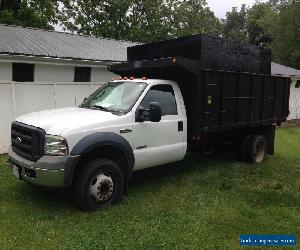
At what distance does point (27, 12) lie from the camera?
26.7 metres

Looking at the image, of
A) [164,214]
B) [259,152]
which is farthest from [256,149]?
[164,214]

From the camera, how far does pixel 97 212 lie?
19.5ft

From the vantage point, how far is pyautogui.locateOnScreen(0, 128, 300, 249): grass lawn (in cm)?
504

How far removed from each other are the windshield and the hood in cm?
32

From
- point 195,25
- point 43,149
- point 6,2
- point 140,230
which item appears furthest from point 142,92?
point 195,25

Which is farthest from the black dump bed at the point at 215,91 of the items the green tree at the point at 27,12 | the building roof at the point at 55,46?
the green tree at the point at 27,12

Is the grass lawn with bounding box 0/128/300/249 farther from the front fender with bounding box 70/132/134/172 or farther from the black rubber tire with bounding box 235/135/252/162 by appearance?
the black rubber tire with bounding box 235/135/252/162

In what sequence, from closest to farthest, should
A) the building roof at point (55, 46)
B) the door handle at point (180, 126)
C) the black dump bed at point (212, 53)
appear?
the door handle at point (180, 126) < the black dump bed at point (212, 53) < the building roof at point (55, 46)

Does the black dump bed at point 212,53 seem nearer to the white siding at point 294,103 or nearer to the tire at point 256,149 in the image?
the tire at point 256,149

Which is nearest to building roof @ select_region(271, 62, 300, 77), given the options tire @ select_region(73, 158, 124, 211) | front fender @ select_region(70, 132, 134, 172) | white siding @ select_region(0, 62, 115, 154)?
white siding @ select_region(0, 62, 115, 154)

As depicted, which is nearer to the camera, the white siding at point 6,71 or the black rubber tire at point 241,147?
the black rubber tire at point 241,147

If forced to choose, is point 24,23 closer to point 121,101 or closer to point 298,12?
point 121,101

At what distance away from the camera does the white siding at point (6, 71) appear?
38.2ft

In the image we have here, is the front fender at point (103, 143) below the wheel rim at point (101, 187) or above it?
above
